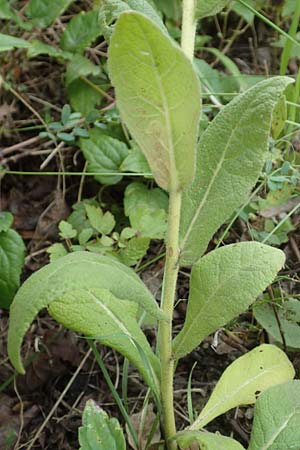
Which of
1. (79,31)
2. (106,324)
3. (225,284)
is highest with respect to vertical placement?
(79,31)

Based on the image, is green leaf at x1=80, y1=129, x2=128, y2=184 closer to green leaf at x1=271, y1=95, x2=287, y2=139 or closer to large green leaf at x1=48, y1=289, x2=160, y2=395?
green leaf at x1=271, y1=95, x2=287, y2=139

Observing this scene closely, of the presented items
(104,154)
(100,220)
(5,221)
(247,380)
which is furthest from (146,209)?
(247,380)

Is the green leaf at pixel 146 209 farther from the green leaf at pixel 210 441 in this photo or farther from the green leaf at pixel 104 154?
the green leaf at pixel 210 441

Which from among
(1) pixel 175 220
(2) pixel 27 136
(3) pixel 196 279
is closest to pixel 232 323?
(3) pixel 196 279

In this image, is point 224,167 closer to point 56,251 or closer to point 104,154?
point 56,251

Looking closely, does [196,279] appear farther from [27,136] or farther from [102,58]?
[102,58]

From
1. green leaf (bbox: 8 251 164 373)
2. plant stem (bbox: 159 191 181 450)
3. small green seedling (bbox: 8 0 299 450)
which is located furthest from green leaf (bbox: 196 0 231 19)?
green leaf (bbox: 8 251 164 373)
